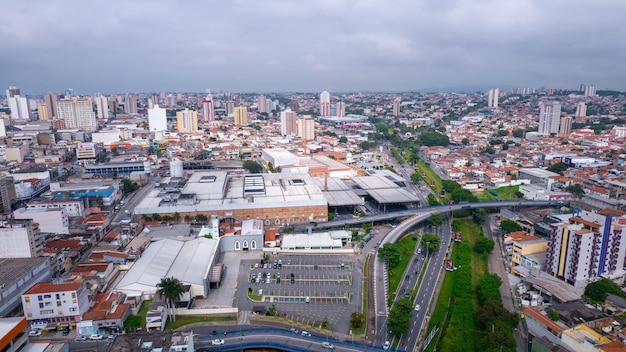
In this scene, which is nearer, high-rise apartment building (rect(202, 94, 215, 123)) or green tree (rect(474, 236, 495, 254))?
green tree (rect(474, 236, 495, 254))

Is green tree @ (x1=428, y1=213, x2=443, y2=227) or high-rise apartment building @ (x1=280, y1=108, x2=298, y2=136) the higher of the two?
high-rise apartment building @ (x1=280, y1=108, x2=298, y2=136)

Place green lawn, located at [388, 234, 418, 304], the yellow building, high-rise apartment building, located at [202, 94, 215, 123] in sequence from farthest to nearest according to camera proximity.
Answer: high-rise apartment building, located at [202, 94, 215, 123] < the yellow building < green lawn, located at [388, 234, 418, 304]

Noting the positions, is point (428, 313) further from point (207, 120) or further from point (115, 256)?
point (207, 120)

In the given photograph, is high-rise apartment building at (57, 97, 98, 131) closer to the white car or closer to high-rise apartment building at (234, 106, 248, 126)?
high-rise apartment building at (234, 106, 248, 126)

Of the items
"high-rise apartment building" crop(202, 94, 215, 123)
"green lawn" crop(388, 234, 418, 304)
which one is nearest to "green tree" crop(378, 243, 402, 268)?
"green lawn" crop(388, 234, 418, 304)

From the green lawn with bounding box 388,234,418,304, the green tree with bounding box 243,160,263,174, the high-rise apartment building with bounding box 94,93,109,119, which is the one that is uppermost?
the high-rise apartment building with bounding box 94,93,109,119
